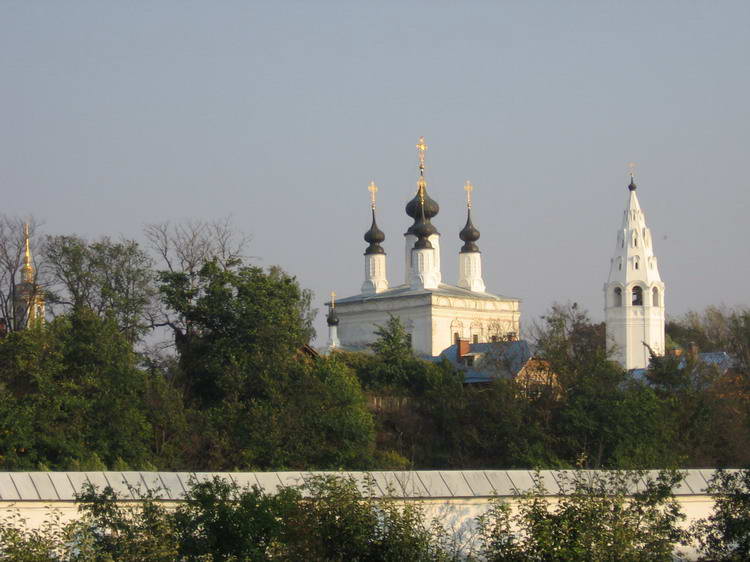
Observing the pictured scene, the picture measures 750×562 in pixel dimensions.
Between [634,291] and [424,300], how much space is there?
25.6 feet

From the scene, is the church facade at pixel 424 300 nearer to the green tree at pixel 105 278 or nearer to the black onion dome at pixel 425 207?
the black onion dome at pixel 425 207

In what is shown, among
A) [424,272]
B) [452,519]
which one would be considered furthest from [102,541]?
[424,272]

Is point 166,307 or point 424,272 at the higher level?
point 424,272

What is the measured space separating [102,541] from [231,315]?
56.9ft

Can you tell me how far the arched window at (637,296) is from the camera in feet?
159

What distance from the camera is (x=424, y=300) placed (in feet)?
155

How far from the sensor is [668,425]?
87.6 feet

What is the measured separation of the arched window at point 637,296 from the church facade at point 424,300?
443 cm

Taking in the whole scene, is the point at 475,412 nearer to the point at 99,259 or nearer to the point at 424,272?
the point at 99,259

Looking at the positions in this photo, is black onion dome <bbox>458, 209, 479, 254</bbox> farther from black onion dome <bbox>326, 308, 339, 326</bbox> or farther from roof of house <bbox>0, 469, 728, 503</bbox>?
roof of house <bbox>0, 469, 728, 503</bbox>

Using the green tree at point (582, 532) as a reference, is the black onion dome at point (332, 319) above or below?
above

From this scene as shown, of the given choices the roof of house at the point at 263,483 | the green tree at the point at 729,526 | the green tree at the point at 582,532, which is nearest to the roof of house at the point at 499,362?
the roof of house at the point at 263,483

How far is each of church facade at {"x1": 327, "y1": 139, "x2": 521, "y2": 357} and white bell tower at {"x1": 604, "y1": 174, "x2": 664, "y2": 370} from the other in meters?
3.85

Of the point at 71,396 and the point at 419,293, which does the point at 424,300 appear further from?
the point at 71,396
